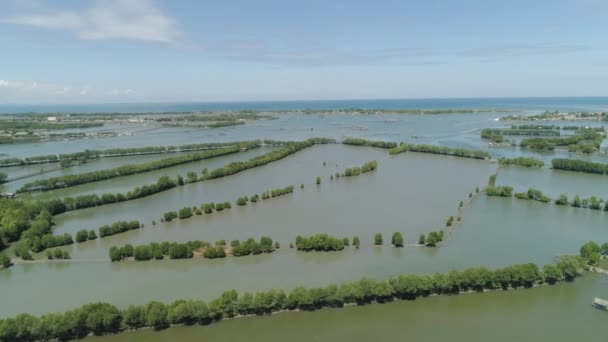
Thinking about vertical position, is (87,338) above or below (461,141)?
below

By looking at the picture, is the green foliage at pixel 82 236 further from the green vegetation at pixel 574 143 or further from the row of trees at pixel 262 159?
the green vegetation at pixel 574 143

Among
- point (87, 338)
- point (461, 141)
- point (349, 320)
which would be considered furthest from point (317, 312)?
point (461, 141)

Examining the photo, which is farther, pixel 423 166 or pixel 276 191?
pixel 423 166

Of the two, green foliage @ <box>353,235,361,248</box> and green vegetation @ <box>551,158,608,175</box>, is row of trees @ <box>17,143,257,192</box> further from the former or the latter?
green vegetation @ <box>551,158,608,175</box>

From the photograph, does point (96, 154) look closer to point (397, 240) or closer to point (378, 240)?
point (378, 240)

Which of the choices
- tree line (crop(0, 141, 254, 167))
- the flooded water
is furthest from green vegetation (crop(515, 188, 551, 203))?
tree line (crop(0, 141, 254, 167))

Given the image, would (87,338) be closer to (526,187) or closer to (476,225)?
(476,225)
